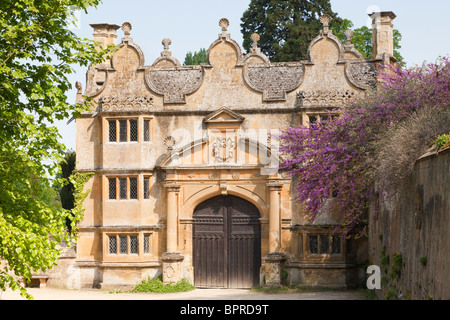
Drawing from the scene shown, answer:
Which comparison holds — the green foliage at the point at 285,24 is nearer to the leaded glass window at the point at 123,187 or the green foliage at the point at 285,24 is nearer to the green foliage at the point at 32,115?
the leaded glass window at the point at 123,187

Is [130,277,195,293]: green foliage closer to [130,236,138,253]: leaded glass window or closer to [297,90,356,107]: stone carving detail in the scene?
[130,236,138,253]: leaded glass window

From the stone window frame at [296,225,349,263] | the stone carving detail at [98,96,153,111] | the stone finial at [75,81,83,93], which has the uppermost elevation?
the stone finial at [75,81,83,93]

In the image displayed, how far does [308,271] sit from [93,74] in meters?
9.96

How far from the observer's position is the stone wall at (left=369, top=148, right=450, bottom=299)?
12.5 meters

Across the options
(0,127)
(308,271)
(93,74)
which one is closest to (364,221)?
(308,271)

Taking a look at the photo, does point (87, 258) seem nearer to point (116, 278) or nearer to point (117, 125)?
point (116, 278)

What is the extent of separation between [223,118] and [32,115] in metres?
11.4

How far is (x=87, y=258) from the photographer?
84.3ft

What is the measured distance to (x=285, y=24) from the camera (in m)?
42.5

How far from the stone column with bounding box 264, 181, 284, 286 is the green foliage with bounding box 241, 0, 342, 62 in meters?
17.9

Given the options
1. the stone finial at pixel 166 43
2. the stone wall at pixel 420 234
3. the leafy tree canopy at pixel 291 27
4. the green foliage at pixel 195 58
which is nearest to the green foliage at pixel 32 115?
the stone wall at pixel 420 234

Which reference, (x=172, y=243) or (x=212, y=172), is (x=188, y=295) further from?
(x=212, y=172)

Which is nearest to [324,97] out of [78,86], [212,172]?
[212,172]

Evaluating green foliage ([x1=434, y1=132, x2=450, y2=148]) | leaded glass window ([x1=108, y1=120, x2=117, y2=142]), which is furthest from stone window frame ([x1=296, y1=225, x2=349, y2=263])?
green foliage ([x1=434, y1=132, x2=450, y2=148])
